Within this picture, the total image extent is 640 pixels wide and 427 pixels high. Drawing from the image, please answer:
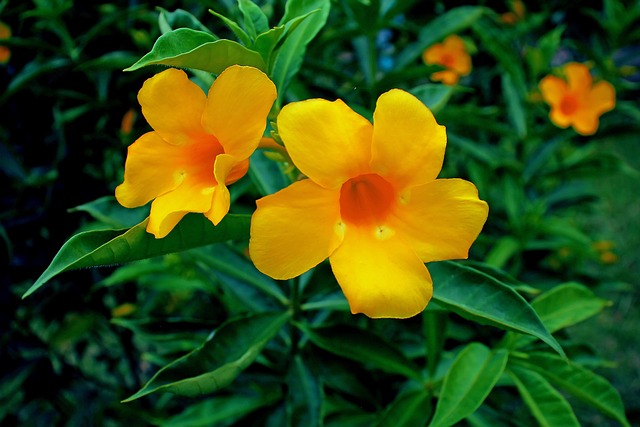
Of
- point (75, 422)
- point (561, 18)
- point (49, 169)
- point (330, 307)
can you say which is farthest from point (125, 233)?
point (561, 18)

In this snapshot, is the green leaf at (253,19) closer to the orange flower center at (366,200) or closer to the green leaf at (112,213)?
the orange flower center at (366,200)

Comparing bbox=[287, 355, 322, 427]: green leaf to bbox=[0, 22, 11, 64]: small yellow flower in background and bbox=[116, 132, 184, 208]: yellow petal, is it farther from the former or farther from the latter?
bbox=[0, 22, 11, 64]: small yellow flower in background

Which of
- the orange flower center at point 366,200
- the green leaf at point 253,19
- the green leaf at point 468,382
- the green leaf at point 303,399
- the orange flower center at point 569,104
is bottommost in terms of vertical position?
the green leaf at point 303,399

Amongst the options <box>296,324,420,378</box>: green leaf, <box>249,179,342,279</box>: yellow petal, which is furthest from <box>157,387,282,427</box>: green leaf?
<box>249,179,342,279</box>: yellow petal

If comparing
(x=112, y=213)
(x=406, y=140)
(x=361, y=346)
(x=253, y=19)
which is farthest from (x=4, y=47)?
(x=406, y=140)

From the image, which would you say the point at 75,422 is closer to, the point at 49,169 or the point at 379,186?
the point at 49,169

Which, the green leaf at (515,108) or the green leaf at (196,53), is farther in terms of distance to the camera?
the green leaf at (515,108)

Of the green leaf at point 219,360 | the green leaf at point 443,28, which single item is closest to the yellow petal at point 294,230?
the green leaf at point 219,360
